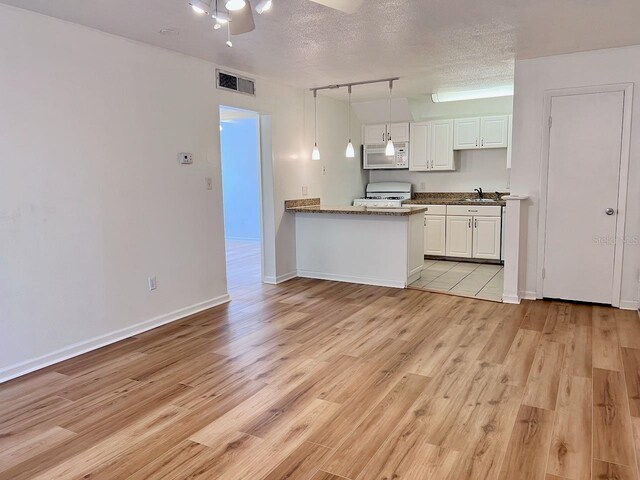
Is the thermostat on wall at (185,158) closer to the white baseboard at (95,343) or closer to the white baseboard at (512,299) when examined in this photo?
the white baseboard at (95,343)

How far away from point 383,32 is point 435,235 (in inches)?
157

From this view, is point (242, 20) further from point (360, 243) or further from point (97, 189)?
point (360, 243)

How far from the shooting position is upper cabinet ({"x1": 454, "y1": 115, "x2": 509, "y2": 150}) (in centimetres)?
657

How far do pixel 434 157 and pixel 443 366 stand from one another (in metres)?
4.68

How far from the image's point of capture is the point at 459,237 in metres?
6.74

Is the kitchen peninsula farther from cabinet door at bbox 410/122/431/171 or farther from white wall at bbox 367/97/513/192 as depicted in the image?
white wall at bbox 367/97/513/192

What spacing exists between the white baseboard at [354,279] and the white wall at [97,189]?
4.66ft

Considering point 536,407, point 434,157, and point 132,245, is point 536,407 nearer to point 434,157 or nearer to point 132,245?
point 132,245

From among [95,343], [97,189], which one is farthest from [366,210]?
[95,343]

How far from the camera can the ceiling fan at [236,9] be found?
204 cm

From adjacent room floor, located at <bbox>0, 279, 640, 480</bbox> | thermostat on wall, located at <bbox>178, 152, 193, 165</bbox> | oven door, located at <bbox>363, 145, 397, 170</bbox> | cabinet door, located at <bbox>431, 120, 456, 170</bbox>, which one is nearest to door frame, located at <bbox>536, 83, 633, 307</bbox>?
adjacent room floor, located at <bbox>0, 279, 640, 480</bbox>

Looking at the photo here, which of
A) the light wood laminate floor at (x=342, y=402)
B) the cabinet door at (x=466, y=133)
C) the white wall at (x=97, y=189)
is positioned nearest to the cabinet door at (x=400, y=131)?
the cabinet door at (x=466, y=133)

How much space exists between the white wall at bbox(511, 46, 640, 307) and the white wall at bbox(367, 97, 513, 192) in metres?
2.34

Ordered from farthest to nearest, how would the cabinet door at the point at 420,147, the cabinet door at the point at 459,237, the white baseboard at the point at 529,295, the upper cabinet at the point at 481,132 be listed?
1. the cabinet door at the point at 420,147
2. the cabinet door at the point at 459,237
3. the upper cabinet at the point at 481,132
4. the white baseboard at the point at 529,295
